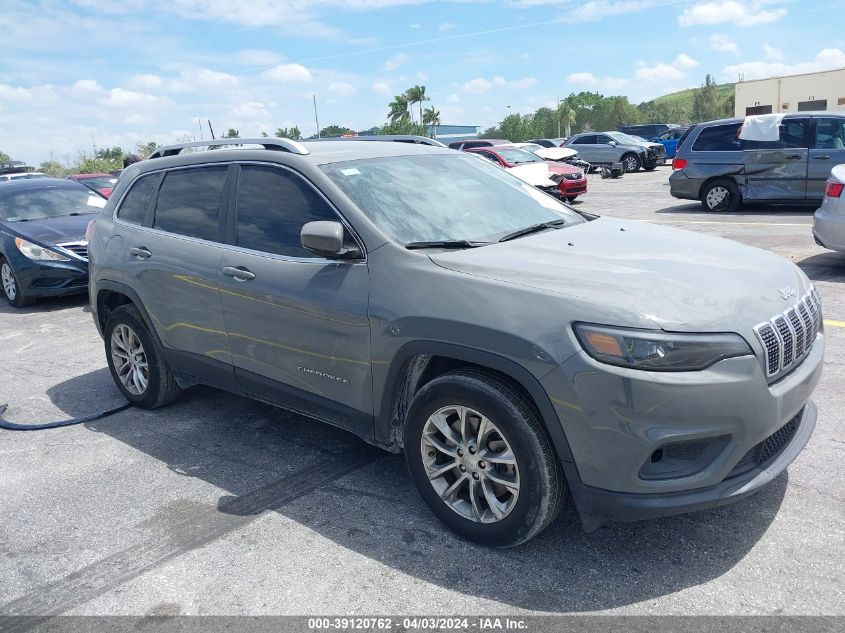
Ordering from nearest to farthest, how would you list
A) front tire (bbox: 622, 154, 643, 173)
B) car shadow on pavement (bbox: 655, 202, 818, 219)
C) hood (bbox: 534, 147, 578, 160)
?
car shadow on pavement (bbox: 655, 202, 818, 219) < hood (bbox: 534, 147, 578, 160) < front tire (bbox: 622, 154, 643, 173)

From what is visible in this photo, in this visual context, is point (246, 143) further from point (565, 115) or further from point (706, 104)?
point (706, 104)

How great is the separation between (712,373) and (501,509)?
1066 millimetres

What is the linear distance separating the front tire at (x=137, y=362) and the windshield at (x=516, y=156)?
48.0 ft

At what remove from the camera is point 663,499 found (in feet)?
9.27

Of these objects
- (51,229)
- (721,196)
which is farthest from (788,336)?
(721,196)

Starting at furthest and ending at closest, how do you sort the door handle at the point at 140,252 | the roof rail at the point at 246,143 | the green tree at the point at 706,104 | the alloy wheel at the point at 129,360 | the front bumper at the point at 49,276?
the green tree at the point at 706,104
the front bumper at the point at 49,276
the alloy wheel at the point at 129,360
the door handle at the point at 140,252
the roof rail at the point at 246,143

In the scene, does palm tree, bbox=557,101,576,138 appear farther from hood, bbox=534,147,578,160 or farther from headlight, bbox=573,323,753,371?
headlight, bbox=573,323,753,371

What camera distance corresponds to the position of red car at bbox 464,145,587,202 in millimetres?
17469

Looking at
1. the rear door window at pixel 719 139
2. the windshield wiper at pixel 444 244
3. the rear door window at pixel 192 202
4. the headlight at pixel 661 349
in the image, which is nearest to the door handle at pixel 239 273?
the rear door window at pixel 192 202

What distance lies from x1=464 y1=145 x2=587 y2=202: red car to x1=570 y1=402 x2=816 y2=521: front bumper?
14.3 meters

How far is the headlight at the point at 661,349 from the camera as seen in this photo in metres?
2.76

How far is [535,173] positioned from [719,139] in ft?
14.4

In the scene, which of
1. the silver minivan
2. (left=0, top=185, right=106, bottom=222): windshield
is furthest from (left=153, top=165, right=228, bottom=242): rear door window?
the silver minivan

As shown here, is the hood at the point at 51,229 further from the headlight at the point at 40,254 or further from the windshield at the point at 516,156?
the windshield at the point at 516,156
